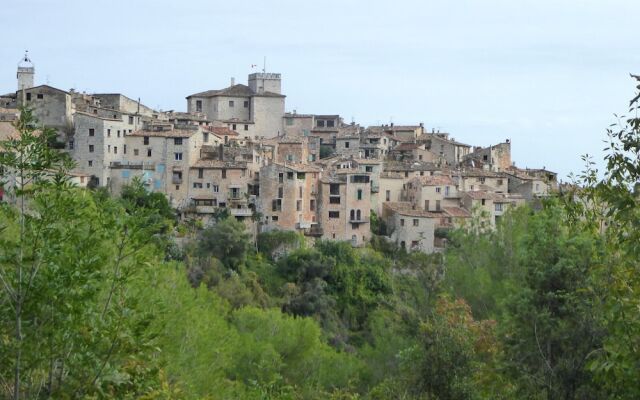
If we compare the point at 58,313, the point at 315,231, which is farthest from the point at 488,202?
the point at 58,313

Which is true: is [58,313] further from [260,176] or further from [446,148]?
[446,148]

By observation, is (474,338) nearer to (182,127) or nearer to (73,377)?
(73,377)

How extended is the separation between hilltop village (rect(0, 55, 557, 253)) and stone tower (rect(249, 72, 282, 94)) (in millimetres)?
4170

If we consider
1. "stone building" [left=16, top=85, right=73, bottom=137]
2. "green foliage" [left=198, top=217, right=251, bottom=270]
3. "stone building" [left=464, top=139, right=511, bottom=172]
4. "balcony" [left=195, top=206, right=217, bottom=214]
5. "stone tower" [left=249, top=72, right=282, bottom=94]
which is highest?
"stone tower" [left=249, top=72, right=282, bottom=94]

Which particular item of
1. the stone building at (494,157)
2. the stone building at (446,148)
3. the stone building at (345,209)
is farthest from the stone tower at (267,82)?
the stone building at (345,209)

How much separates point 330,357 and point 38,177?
21264 millimetres

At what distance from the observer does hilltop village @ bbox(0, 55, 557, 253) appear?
155 ft

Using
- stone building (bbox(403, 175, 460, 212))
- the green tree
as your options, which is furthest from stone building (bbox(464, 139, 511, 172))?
the green tree

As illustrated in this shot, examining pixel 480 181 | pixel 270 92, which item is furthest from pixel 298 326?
pixel 270 92

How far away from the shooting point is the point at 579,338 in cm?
1413

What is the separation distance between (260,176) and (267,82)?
15.2 metres

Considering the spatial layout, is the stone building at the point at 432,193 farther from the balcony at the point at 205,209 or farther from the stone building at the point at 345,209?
the balcony at the point at 205,209

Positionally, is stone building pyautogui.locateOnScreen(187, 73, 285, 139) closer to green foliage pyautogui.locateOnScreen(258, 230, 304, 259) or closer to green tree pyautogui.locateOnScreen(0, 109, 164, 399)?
green foliage pyautogui.locateOnScreen(258, 230, 304, 259)

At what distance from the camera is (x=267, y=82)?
61469 millimetres
